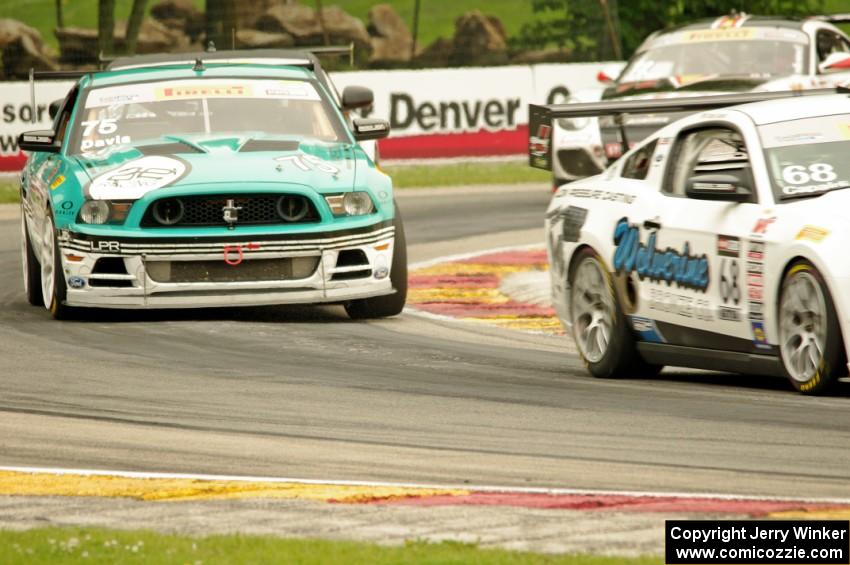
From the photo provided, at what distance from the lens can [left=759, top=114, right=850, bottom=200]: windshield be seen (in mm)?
8898

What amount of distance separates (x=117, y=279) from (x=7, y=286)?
3.18 metres

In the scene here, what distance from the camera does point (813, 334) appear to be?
8344 millimetres

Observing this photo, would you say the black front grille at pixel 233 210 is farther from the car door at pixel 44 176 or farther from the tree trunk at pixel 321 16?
the tree trunk at pixel 321 16

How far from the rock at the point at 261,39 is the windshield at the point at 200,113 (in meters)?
14.6

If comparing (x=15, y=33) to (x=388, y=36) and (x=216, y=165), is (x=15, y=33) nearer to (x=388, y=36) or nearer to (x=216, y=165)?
(x=388, y=36)

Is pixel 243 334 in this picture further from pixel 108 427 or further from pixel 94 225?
pixel 108 427

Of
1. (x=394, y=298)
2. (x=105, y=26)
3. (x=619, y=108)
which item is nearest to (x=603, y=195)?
(x=619, y=108)

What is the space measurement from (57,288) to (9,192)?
1253cm

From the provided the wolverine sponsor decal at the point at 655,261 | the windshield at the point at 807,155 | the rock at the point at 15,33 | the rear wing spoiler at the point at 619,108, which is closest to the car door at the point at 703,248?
the wolverine sponsor decal at the point at 655,261

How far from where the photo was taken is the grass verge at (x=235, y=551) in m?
5.35

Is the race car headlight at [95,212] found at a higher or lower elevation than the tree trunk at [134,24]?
higher

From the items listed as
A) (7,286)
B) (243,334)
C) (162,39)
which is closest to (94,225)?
(243,334)

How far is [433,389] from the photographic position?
9.20 metres

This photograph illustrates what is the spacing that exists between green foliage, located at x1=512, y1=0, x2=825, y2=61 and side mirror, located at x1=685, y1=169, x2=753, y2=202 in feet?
62.5
